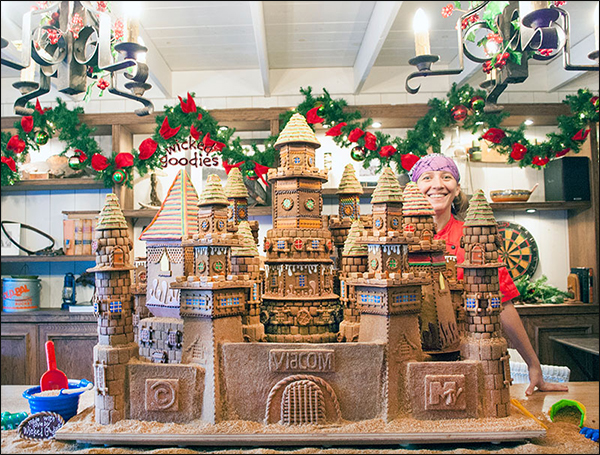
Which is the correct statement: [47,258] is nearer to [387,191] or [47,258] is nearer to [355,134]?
[355,134]

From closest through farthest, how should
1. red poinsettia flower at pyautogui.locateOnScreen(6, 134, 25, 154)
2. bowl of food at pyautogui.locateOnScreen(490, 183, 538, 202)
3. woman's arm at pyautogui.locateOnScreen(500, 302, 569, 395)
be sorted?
woman's arm at pyautogui.locateOnScreen(500, 302, 569, 395), red poinsettia flower at pyautogui.locateOnScreen(6, 134, 25, 154), bowl of food at pyautogui.locateOnScreen(490, 183, 538, 202)

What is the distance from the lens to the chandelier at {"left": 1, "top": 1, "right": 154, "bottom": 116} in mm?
2012

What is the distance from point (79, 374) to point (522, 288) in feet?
16.0

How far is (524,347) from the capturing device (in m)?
2.74

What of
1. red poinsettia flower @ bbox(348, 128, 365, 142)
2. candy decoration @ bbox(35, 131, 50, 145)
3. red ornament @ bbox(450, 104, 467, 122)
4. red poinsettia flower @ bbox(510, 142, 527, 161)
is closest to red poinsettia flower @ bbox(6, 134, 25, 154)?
candy decoration @ bbox(35, 131, 50, 145)

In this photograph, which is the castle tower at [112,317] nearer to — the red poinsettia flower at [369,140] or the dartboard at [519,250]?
the red poinsettia flower at [369,140]

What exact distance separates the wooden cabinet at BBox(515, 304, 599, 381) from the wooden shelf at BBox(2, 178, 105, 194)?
4.87m

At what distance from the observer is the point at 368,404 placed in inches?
82.6

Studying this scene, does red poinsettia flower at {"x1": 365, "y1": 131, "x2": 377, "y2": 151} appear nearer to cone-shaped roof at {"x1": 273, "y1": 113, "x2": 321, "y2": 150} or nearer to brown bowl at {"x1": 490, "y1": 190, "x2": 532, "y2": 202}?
brown bowl at {"x1": 490, "y1": 190, "x2": 532, "y2": 202}

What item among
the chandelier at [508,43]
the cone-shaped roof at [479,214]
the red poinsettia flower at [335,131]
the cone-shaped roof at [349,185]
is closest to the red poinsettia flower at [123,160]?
the red poinsettia flower at [335,131]

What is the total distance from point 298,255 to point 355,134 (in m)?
2.58

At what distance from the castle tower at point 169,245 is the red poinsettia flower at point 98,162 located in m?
Result: 2.77

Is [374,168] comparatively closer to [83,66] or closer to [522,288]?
[522,288]

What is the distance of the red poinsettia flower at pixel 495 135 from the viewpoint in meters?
4.95
